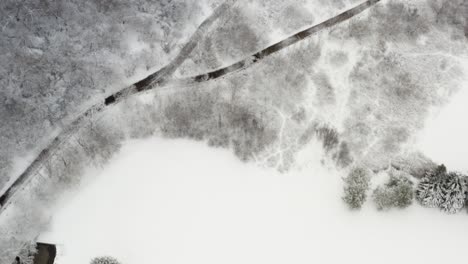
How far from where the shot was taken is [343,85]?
60094mm

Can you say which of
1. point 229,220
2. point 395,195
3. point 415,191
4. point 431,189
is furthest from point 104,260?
point 431,189

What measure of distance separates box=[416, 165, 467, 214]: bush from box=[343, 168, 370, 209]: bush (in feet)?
18.4

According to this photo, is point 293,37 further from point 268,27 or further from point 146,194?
point 146,194

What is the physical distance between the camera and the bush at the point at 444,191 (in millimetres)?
51750

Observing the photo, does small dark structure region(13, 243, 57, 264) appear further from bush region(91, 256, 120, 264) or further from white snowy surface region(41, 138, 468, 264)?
bush region(91, 256, 120, 264)

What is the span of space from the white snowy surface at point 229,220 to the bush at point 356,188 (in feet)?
4.18

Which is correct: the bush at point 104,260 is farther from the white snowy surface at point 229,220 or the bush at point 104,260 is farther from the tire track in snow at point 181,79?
the tire track in snow at point 181,79

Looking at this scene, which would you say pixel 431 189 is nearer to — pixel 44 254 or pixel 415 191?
pixel 415 191

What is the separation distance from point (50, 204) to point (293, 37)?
1289 inches

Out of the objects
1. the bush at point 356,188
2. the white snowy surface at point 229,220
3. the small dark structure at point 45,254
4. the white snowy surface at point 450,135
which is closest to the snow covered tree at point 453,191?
the white snowy surface at point 229,220

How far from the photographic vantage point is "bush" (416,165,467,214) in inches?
2037

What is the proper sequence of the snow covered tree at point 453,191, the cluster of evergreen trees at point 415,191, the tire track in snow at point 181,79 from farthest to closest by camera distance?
the tire track in snow at point 181,79
the cluster of evergreen trees at point 415,191
the snow covered tree at point 453,191

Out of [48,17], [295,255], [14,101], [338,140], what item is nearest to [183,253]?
[295,255]

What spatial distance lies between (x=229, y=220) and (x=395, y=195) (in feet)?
55.3
